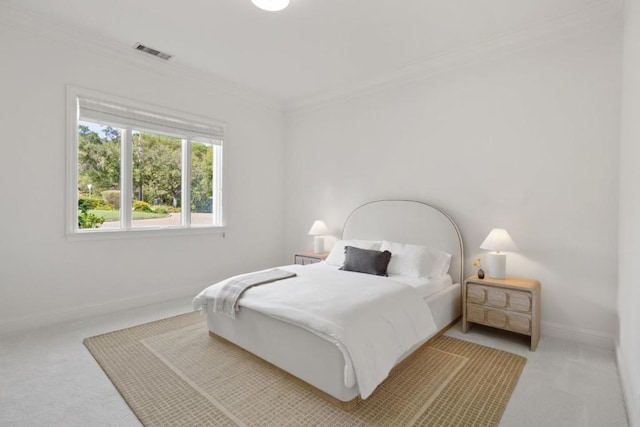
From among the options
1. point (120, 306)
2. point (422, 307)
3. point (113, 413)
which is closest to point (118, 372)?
point (113, 413)

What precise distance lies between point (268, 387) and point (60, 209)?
2.77 m

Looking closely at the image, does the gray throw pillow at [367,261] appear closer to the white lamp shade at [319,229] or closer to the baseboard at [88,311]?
the white lamp shade at [319,229]

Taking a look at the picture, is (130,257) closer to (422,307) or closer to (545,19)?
(422,307)

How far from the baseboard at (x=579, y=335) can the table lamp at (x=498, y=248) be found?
65 centimetres

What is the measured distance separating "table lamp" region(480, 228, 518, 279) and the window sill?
3.37 m

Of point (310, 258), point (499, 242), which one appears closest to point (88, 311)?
point (310, 258)

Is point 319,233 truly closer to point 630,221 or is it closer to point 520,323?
point 520,323

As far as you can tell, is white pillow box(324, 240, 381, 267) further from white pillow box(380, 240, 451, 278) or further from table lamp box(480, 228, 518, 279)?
table lamp box(480, 228, 518, 279)

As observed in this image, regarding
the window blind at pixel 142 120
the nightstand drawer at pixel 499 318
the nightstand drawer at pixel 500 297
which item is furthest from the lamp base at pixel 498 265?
the window blind at pixel 142 120

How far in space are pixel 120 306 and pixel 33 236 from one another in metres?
1.11

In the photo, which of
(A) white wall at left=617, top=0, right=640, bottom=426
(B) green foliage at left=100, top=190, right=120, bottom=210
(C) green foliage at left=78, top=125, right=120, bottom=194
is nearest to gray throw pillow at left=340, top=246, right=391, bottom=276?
(A) white wall at left=617, top=0, right=640, bottom=426

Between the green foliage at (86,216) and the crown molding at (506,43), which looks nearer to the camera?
the crown molding at (506,43)

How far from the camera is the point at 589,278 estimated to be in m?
2.88

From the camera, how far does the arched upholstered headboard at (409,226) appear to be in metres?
3.57
